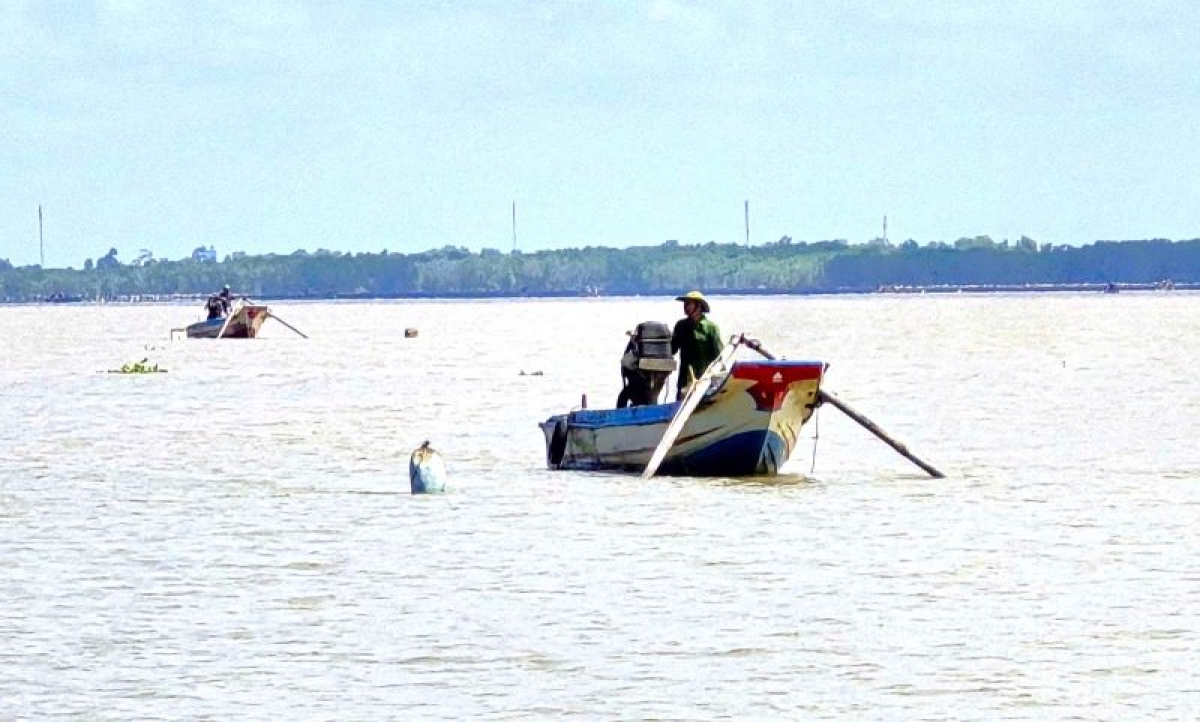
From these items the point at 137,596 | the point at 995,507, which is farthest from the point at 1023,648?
the point at 995,507

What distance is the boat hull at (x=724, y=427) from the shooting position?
35000 mm

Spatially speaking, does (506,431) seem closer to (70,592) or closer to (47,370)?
(70,592)

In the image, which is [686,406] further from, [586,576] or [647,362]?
[586,576]

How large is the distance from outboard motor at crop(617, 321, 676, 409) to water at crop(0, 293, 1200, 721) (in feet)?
4.58

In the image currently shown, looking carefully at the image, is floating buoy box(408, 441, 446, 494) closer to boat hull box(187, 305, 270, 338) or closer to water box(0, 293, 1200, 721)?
water box(0, 293, 1200, 721)

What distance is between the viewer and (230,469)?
133 ft

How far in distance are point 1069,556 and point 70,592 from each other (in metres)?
9.96

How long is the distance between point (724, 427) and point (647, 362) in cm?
152

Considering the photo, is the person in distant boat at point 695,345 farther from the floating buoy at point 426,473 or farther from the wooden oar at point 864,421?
the floating buoy at point 426,473

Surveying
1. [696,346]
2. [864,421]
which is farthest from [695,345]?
[864,421]

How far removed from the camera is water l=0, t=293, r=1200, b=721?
1953 cm

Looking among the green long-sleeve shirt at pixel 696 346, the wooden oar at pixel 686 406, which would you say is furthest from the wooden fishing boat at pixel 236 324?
the green long-sleeve shirt at pixel 696 346

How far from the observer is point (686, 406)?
34.8 meters

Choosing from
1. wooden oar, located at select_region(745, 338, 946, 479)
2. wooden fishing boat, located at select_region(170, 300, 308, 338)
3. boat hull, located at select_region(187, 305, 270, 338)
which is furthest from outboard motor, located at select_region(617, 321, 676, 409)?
boat hull, located at select_region(187, 305, 270, 338)
